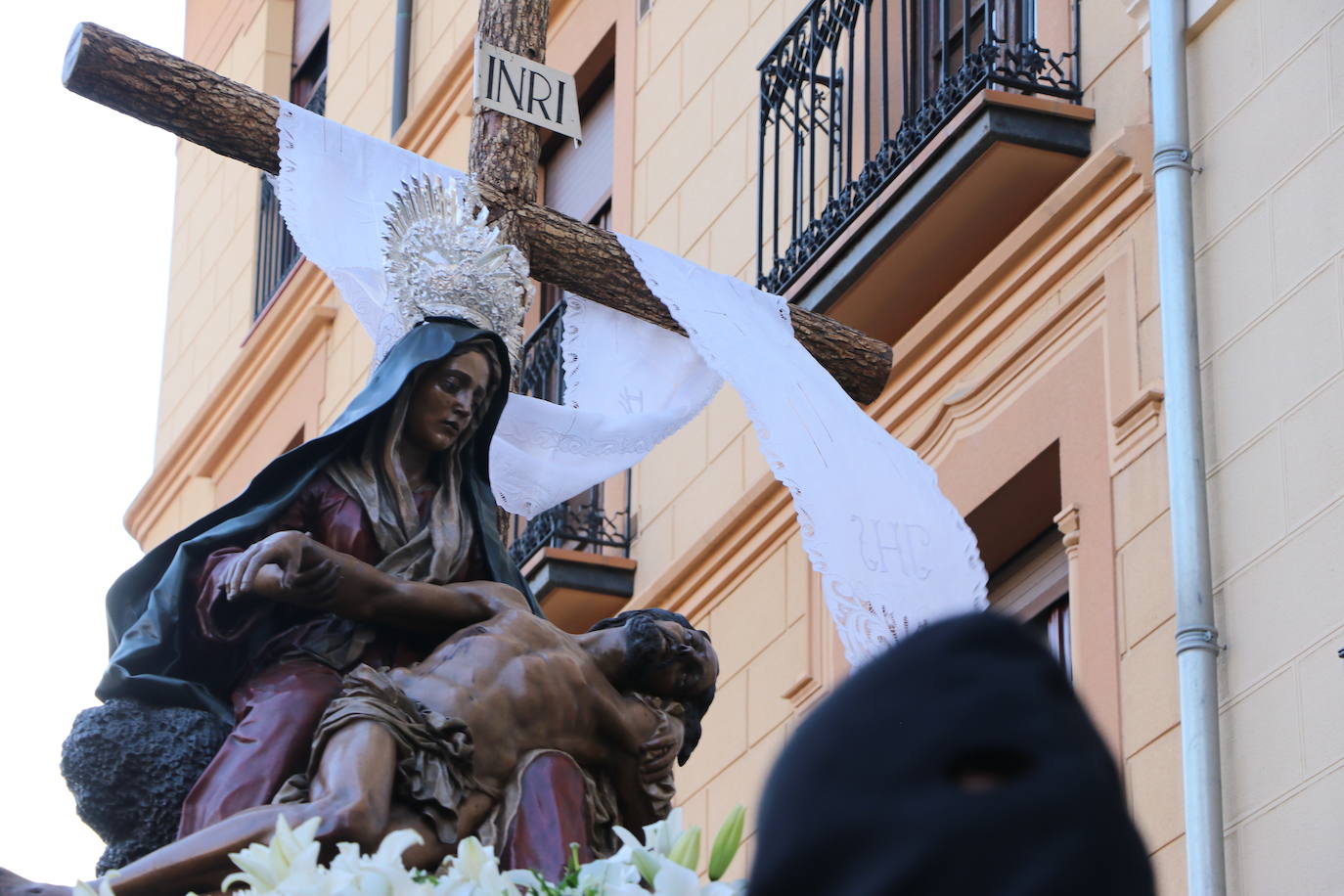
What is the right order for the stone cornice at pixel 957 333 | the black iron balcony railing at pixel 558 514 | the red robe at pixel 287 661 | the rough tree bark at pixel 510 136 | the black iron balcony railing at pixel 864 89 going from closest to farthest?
the red robe at pixel 287 661 < the rough tree bark at pixel 510 136 < the stone cornice at pixel 957 333 < the black iron balcony railing at pixel 864 89 < the black iron balcony railing at pixel 558 514

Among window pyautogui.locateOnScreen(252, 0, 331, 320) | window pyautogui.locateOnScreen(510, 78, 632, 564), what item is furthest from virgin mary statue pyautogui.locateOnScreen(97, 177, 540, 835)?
window pyautogui.locateOnScreen(252, 0, 331, 320)

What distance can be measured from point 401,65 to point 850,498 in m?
9.45

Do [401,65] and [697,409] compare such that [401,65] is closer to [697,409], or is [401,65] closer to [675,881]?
[697,409]

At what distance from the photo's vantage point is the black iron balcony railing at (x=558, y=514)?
10.6 meters

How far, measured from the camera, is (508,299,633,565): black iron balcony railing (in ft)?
34.9

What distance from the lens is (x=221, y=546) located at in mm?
4523

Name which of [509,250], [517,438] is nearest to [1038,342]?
[517,438]

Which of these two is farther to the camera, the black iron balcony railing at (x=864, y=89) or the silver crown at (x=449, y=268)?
the black iron balcony railing at (x=864, y=89)

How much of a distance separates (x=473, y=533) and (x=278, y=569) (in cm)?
58

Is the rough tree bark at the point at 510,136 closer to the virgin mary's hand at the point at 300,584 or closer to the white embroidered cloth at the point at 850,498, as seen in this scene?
the white embroidered cloth at the point at 850,498

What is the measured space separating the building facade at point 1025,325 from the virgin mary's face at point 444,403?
157cm

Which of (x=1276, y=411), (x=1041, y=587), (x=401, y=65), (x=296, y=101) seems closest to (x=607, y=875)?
(x=1276, y=411)

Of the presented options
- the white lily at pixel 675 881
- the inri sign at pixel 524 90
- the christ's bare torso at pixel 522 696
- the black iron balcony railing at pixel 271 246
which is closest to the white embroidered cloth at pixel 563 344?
the inri sign at pixel 524 90

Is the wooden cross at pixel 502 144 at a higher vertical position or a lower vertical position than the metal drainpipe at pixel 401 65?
lower
